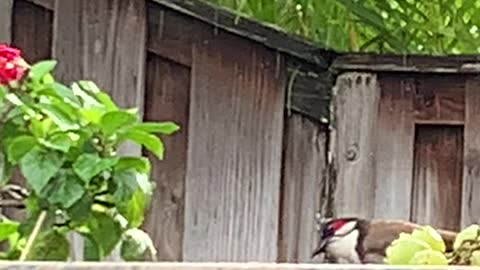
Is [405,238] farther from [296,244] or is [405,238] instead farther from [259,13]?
[259,13]

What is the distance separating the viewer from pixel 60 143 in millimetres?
1612

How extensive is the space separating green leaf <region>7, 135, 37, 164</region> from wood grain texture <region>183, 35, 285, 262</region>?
0.69 m

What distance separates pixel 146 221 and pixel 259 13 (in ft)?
1.30

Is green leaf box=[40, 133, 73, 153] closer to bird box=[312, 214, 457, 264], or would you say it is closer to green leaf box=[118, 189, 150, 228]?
green leaf box=[118, 189, 150, 228]

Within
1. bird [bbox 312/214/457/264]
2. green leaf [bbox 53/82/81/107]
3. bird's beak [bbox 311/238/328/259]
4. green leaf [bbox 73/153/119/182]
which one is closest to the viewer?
green leaf [bbox 73/153/119/182]

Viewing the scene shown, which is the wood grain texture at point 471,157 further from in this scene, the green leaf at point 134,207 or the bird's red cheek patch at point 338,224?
the green leaf at point 134,207

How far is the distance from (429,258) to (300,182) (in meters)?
1.03

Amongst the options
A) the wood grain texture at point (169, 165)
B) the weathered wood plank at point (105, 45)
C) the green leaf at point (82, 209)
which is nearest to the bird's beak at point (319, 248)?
the wood grain texture at point (169, 165)

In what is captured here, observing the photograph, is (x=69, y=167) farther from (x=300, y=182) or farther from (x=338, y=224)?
(x=338, y=224)

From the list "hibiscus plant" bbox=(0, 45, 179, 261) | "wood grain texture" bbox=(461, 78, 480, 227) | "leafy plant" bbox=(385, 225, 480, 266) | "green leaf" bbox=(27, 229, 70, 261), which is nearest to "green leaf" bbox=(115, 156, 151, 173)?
"hibiscus plant" bbox=(0, 45, 179, 261)

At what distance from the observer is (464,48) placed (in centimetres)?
239

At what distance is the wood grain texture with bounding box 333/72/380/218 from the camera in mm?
2264

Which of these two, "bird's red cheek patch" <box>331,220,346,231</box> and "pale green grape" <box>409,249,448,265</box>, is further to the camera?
"bird's red cheek patch" <box>331,220,346,231</box>

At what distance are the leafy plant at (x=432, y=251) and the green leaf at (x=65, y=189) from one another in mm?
412
